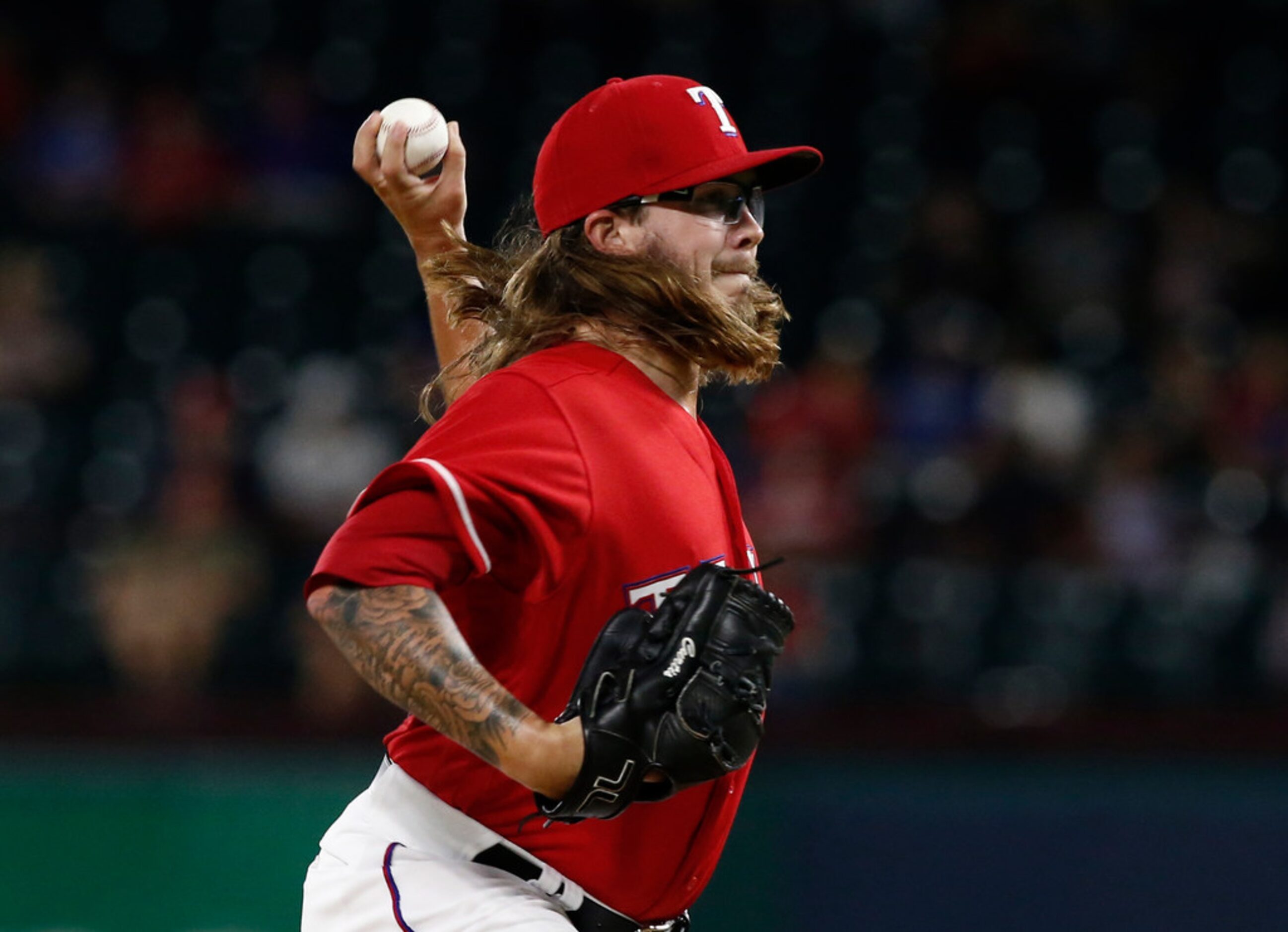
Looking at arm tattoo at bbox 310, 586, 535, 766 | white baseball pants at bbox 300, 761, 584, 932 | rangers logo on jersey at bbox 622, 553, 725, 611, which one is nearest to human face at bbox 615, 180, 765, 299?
rangers logo on jersey at bbox 622, 553, 725, 611

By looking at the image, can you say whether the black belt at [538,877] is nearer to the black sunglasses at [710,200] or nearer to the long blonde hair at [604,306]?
the long blonde hair at [604,306]

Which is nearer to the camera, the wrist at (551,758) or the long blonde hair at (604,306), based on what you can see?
the wrist at (551,758)

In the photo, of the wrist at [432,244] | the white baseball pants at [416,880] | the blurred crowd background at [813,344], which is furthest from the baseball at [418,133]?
the blurred crowd background at [813,344]

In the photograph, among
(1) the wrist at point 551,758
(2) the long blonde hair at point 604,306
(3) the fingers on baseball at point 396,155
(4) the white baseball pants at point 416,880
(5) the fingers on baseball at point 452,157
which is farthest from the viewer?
(5) the fingers on baseball at point 452,157

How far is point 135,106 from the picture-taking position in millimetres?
9031

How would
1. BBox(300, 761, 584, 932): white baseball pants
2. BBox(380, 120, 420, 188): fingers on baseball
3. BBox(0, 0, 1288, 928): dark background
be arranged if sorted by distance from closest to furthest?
1. BBox(300, 761, 584, 932): white baseball pants
2. BBox(380, 120, 420, 188): fingers on baseball
3. BBox(0, 0, 1288, 928): dark background

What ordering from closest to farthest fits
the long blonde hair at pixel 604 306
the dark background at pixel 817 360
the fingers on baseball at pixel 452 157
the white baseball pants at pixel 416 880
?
the white baseball pants at pixel 416 880 → the long blonde hair at pixel 604 306 → the fingers on baseball at pixel 452 157 → the dark background at pixel 817 360

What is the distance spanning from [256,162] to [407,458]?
7142 mm

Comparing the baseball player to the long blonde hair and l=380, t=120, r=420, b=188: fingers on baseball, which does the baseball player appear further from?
l=380, t=120, r=420, b=188: fingers on baseball

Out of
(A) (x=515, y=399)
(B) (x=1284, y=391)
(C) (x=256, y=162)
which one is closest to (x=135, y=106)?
(C) (x=256, y=162)

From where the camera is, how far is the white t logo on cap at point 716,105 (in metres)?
2.62

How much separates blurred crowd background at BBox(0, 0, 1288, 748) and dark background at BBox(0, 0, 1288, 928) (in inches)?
0.8

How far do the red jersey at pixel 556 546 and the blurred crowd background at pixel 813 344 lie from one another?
3.34m

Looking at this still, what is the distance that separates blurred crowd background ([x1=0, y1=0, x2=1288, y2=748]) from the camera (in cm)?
616
